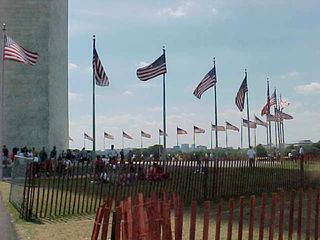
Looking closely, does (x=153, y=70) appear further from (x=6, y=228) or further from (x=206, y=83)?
(x=6, y=228)

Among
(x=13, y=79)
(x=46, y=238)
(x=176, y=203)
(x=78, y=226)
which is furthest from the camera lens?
(x=13, y=79)

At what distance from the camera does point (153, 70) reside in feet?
94.3

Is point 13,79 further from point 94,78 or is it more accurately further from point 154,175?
point 154,175

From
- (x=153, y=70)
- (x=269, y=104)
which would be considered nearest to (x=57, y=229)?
(x=153, y=70)

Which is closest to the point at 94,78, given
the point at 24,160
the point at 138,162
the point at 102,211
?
the point at 138,162

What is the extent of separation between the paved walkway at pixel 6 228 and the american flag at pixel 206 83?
1853 centimetres

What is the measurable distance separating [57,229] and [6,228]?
1131 mm

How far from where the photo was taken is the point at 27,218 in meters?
13.5

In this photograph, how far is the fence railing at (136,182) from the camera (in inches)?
568

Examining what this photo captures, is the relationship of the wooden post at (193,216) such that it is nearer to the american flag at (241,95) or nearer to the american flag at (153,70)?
the american flag at (153,70)

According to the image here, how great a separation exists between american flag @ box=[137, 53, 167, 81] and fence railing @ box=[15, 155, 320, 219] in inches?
345

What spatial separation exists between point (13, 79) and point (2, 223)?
3754 centimetres

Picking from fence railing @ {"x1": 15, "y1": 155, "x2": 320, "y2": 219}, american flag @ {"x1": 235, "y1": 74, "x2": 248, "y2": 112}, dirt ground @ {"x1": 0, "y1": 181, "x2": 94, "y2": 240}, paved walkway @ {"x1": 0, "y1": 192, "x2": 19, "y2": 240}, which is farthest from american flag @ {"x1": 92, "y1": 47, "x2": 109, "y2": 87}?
dirt ground @ {"x1": 0, "y1": 181, "x2": 94, "y2": 240}

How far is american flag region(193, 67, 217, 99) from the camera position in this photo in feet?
105
